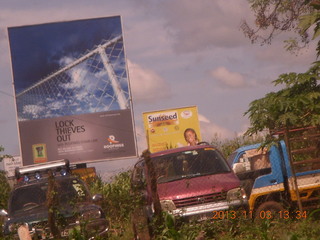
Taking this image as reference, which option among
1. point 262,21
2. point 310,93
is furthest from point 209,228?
point 262,21

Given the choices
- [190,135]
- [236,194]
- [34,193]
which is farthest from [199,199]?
[190,135]

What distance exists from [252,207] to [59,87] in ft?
63.8

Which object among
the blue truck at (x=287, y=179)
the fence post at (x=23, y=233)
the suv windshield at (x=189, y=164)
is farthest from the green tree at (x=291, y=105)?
the fence post at (x=23, y=233)

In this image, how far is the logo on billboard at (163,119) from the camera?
3522 centimetres

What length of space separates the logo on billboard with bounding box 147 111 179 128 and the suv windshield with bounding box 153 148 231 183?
21369mm

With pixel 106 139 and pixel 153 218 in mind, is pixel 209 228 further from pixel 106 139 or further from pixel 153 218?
pixel 106 139

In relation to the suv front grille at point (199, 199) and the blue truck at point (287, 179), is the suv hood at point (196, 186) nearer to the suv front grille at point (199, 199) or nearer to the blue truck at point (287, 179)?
the suv front grille at point (199, 199)

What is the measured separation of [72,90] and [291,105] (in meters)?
21.1

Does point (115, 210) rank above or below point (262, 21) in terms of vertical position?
below

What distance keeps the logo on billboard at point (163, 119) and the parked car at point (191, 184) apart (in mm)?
21229

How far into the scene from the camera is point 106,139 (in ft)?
105

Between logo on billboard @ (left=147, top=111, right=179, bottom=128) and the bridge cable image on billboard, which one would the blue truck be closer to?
the bridge cable image on billboard

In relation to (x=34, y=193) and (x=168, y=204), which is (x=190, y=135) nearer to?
(x=34, y=193)
